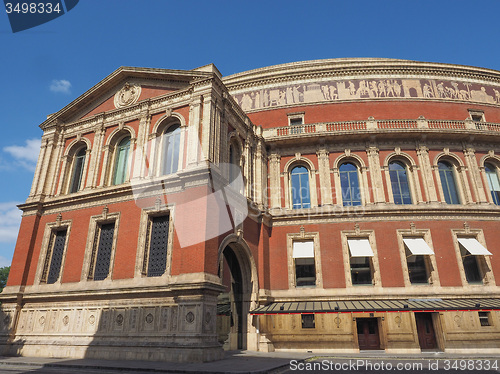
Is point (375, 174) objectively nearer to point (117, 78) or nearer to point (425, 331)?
point (425, 331)

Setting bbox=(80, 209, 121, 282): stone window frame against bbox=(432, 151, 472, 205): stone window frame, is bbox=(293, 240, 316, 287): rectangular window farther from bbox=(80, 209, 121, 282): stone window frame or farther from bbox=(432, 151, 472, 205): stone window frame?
bbox=(80, 209, 121, 282): stone window frame

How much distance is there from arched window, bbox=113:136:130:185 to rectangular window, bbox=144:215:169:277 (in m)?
3.99

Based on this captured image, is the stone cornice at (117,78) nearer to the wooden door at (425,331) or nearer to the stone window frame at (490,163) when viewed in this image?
the wooden door at (425,331)

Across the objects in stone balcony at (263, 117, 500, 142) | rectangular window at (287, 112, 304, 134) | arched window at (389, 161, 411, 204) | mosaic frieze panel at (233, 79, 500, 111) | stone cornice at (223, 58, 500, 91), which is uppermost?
stone cornice at (223, 58, 500, 91)

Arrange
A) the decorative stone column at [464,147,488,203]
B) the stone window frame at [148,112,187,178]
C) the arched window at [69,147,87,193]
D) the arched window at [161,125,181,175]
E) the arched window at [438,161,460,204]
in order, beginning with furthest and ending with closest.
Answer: the arched window at [438,161,460,204], the decorative stone column at [464,147,488,203], the arched window at [69,147,87,193], the arched window at [161,125,181,175], the stone window frame at [148,112,187,178]

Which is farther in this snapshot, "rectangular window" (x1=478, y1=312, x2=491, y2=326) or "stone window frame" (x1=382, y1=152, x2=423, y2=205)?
"stone window frame" (x1=382, y1=152, x2=423, y2=205)

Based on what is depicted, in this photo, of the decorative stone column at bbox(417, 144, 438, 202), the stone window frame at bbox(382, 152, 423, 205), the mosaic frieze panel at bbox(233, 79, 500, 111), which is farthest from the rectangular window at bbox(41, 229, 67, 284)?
the decorative stone column at bbox(417, 144, 438, 202)

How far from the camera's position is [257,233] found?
21.2 meters

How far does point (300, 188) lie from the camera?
926 inches

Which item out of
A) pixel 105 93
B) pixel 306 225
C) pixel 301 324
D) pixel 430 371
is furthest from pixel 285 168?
pixel 430 371

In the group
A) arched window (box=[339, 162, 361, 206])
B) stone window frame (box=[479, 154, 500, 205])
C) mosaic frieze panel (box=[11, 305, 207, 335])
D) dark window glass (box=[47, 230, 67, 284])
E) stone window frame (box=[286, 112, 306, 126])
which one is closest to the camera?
mosaic frieze panel (box=[11, 305, 207, 335])

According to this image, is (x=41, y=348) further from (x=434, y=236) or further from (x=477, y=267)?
(x=477, y=267)

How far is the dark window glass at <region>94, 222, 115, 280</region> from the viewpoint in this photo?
17.9m

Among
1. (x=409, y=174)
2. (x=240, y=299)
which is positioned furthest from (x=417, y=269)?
(x=240, y=299)
